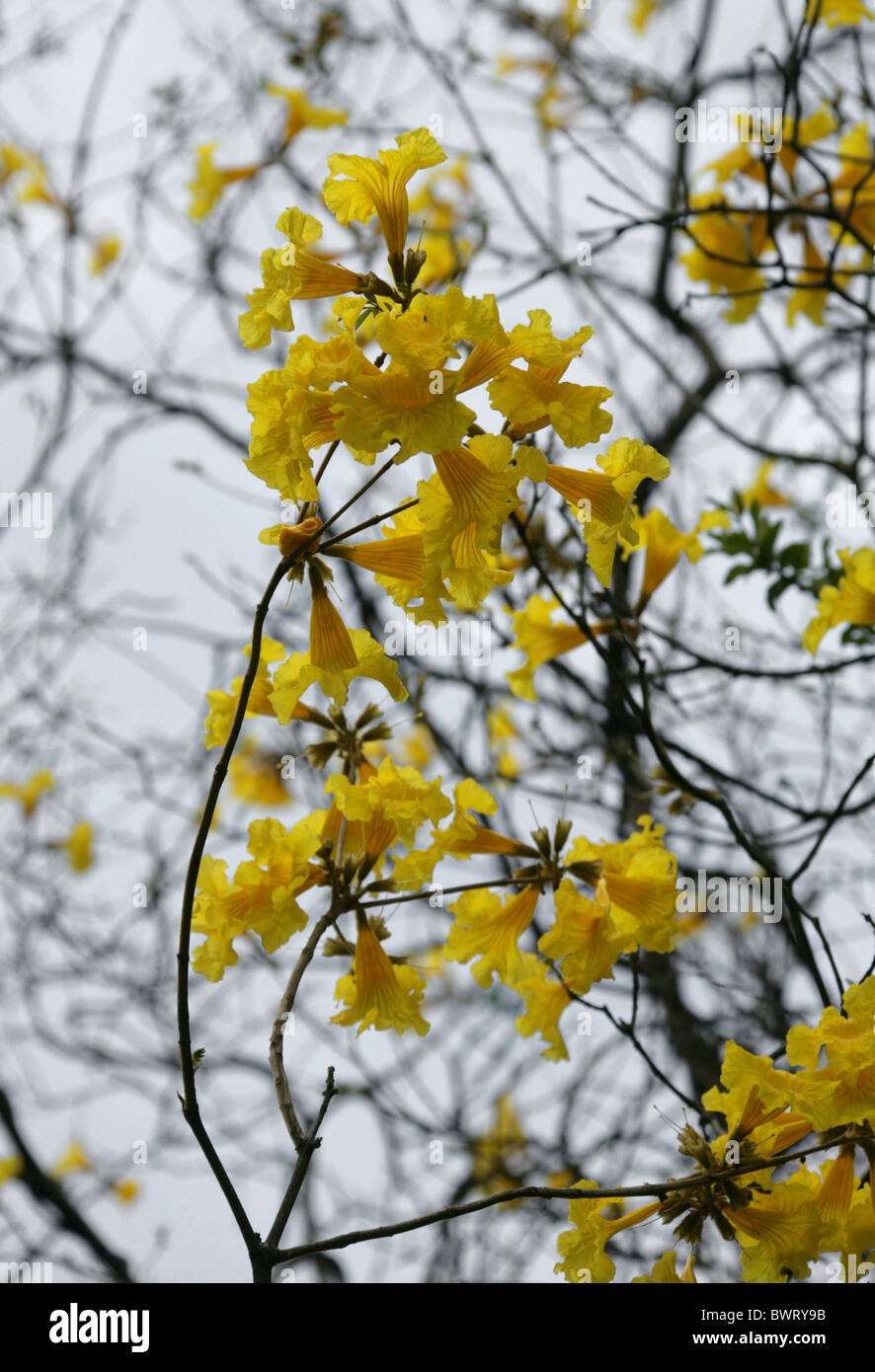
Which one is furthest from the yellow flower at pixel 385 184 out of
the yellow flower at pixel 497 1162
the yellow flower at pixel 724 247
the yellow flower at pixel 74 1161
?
the yellow flower at pixel 74 1161

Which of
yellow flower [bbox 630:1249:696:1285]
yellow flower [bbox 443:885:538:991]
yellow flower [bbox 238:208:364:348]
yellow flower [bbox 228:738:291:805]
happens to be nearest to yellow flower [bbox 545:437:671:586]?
yellow flower [bbox 238:208:364:348]

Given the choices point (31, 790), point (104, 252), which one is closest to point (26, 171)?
point (104, 252)

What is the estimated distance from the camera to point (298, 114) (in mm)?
5477

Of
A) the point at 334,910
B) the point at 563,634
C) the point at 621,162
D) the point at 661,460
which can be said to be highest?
the point at 621,162

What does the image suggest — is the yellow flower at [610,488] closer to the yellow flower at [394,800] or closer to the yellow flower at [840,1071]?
the yellow flower at [394,800]

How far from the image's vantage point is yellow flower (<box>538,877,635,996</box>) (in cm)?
213

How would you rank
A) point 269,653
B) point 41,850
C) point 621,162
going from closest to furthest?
point 269,653, point 621,162, point 41,850

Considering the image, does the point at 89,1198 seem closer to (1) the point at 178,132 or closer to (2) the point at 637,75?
(1) the point at 178,132

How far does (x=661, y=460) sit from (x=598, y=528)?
180 mm

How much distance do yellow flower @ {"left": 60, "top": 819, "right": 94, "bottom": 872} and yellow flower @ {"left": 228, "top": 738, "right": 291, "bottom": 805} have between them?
5.45 ft

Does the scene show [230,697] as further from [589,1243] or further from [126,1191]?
[126,1191]

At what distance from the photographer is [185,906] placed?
5.33 feet

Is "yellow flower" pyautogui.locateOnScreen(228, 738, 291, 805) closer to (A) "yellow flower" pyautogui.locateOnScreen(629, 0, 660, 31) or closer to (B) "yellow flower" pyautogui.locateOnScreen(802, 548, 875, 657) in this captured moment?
(B) "yellow flower" pyautogui.locateOnScreen(802, 548, 875, 657)
